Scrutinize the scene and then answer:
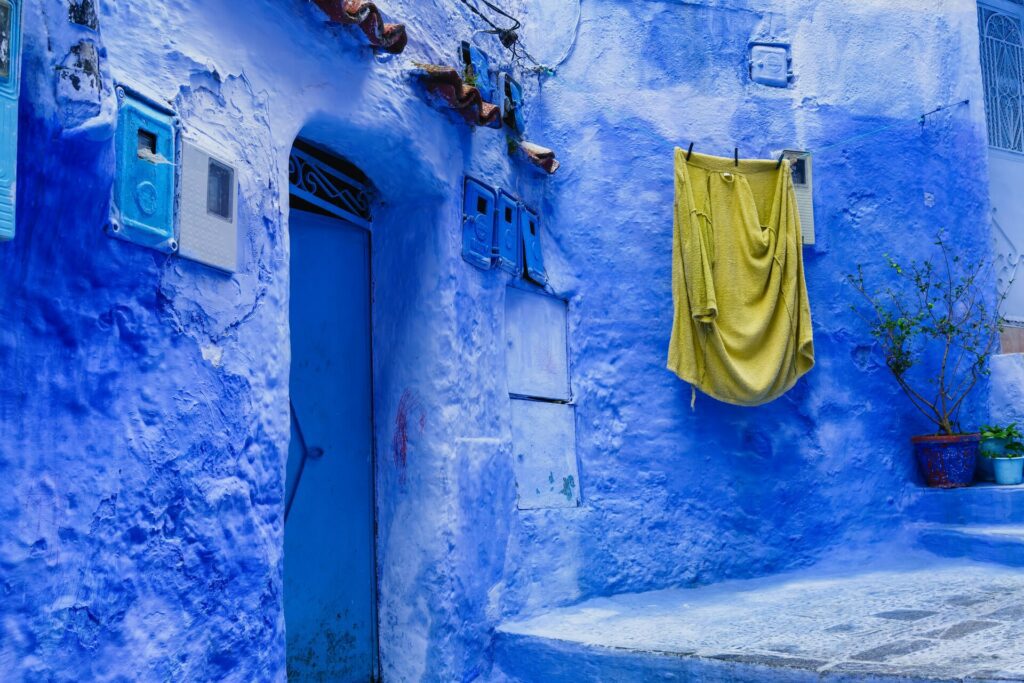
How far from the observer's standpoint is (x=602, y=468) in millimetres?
5234

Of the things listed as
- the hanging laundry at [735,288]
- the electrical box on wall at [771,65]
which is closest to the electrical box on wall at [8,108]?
the hanging laundry at [735,288]

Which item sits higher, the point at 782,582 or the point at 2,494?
the point at 2,494

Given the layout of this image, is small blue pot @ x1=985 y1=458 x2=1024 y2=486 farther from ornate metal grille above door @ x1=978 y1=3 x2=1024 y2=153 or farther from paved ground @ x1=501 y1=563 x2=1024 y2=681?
ornate metal grille above door @ x1=978 y1=3 x2=1024 y2=153

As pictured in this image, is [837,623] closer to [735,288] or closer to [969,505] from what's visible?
[735,288]

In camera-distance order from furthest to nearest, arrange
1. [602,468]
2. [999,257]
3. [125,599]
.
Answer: [999,257] < [602,468] < [125,599]

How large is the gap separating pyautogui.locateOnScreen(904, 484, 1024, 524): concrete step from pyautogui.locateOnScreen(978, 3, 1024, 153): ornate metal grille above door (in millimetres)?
3233

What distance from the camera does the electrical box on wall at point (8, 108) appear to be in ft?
7.07

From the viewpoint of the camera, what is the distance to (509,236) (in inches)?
190

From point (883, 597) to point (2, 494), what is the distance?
12.9 ft

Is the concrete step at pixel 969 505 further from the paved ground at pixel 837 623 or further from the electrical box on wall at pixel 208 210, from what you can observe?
the electrical box on wall at pixel 208 210

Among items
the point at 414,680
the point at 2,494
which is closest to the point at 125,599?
the point at 2,494

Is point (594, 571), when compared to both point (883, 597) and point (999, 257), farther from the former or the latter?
point (999, 257)

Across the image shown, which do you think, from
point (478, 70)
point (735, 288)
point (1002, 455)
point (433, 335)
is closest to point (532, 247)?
point (478, 70)

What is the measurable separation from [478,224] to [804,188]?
7.88 feet
